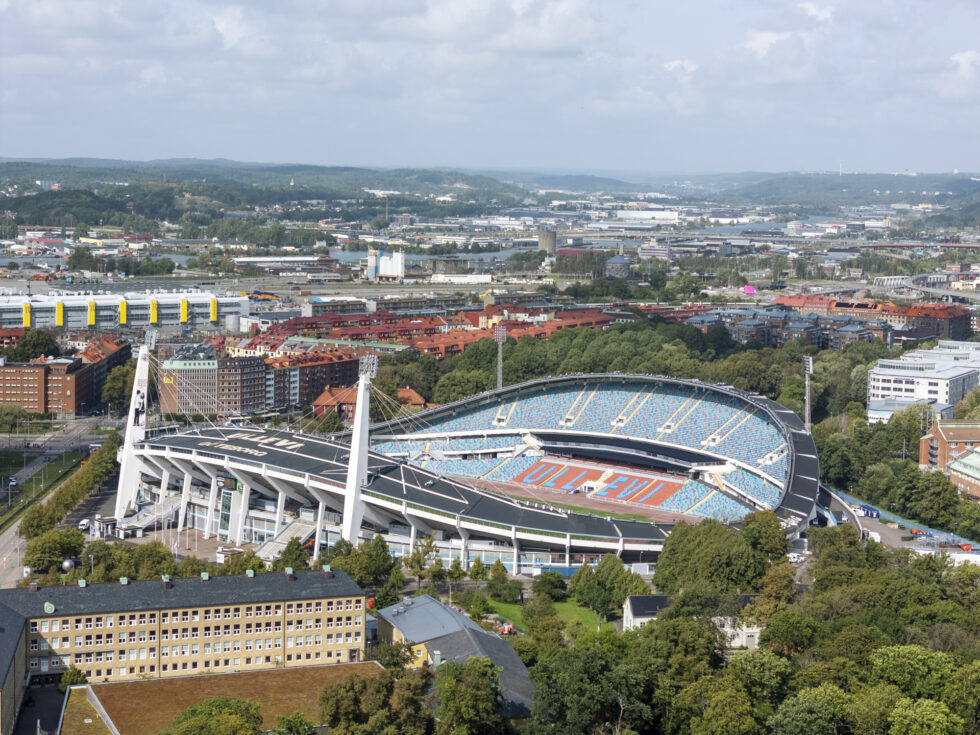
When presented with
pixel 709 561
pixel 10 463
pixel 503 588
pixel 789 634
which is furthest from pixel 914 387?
pixel 10 463

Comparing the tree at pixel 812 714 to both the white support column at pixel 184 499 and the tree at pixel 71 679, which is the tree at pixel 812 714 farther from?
the white support column at pixel 184 499

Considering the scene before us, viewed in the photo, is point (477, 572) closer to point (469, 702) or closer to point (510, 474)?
point (510, 474)

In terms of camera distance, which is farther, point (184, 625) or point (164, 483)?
point (164, 483)

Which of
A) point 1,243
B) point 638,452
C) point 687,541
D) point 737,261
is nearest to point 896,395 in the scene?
point 638,452

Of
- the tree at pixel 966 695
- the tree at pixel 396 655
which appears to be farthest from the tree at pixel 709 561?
the tree at pixel 396 655

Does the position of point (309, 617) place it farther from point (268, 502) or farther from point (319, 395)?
point (319, 395)

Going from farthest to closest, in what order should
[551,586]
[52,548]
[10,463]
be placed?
[10,463] < [52,548] < [551,586]
